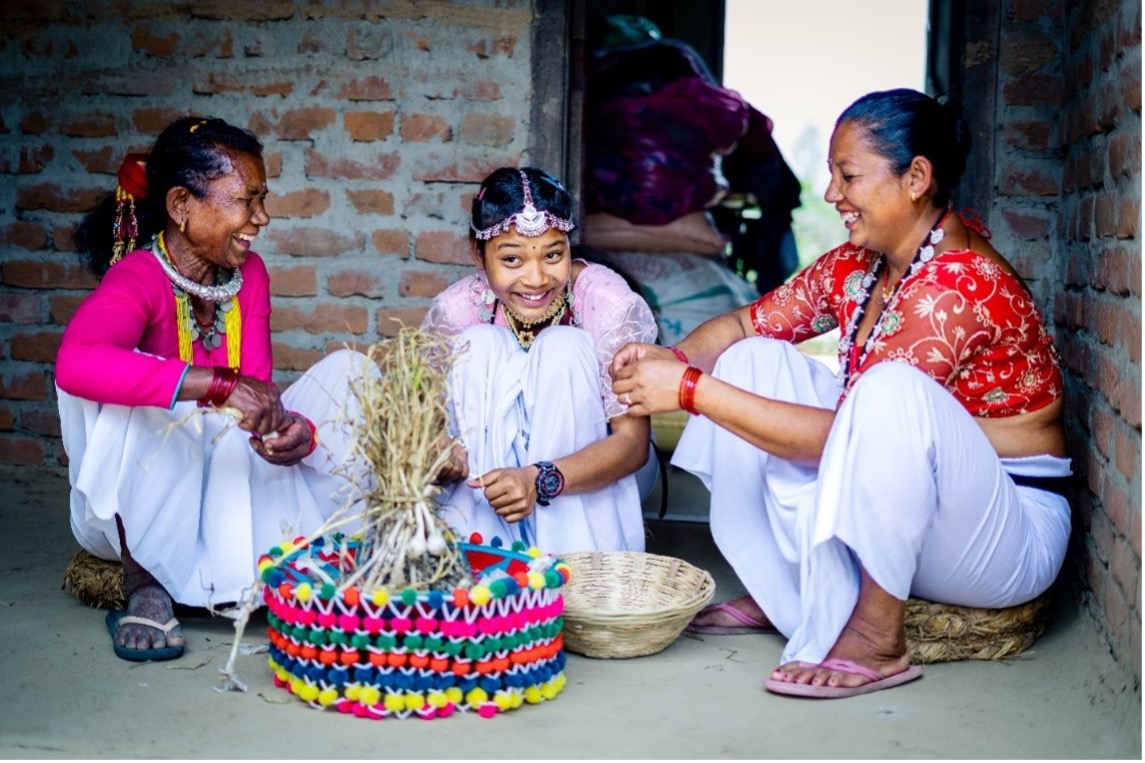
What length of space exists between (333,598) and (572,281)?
1295mm

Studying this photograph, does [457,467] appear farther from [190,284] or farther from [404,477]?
[190,284]

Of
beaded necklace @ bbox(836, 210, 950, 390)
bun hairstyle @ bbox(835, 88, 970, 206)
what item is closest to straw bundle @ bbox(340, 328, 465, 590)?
beaded necklace @ bbox(836, 210, 950, 390)

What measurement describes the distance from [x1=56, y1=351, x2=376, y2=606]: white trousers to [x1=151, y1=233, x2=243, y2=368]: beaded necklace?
0.64 ft

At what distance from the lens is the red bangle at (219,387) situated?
9.43 ft

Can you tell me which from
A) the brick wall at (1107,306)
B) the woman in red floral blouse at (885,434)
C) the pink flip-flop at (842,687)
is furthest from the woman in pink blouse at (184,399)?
the brick wall at (1107,306)

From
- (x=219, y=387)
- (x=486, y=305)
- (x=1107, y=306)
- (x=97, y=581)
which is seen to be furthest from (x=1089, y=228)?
(x=97, y=581)

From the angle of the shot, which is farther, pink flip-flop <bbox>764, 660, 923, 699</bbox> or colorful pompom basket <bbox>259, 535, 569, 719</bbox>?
pink flip-flop <bbox>764, 660, 923, 699</bbox>

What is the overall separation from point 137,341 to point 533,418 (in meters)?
0.95

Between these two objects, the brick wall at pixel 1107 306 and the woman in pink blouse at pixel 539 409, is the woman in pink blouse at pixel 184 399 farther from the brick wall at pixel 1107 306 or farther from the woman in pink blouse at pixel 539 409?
the brick wall at pixel 1107 306

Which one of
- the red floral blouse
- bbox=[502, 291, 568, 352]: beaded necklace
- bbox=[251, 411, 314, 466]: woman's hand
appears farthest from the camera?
bbox=[502, 291, 568, 352]: beaded necklace

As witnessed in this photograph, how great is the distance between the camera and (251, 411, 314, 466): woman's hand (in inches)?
119

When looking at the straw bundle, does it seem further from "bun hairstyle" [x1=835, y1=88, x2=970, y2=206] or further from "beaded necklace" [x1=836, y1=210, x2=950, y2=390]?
"bun hairstyle" [x1=835, y1=88, x2=970, y2=206]

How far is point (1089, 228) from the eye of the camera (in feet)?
10.9

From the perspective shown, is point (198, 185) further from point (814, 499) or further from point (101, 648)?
point (814, 499)
